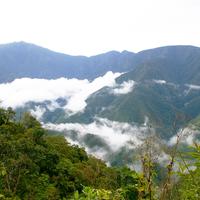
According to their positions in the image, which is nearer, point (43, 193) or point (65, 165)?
point (43, 193)

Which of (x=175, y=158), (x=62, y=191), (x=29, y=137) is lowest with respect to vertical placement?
(x=62, y=191)

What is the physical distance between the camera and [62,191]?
125 ft

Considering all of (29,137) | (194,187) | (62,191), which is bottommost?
(62,191)

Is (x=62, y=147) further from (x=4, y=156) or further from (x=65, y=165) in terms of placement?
(x=4, y=156)

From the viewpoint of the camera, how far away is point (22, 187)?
109ft

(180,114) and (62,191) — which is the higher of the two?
(180,114)

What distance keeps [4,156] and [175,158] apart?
30.2 m

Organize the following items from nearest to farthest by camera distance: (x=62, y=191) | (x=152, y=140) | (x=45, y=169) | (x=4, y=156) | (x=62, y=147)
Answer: (x=152, y=140) < (x=4, y=156) < (x=62, y=191) < (x=45, y=169) < (x=62, y=147)

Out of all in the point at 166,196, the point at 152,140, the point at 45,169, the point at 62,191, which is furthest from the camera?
the point at 45,169

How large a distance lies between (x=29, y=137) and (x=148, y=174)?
41808 mm

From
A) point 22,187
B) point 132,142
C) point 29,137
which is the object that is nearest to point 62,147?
point 29,137

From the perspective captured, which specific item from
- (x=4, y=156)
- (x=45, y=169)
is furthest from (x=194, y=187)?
(x=45, y=169)

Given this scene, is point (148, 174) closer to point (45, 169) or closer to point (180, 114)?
point (180, 114)

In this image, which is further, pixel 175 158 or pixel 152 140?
pixel 152 140
